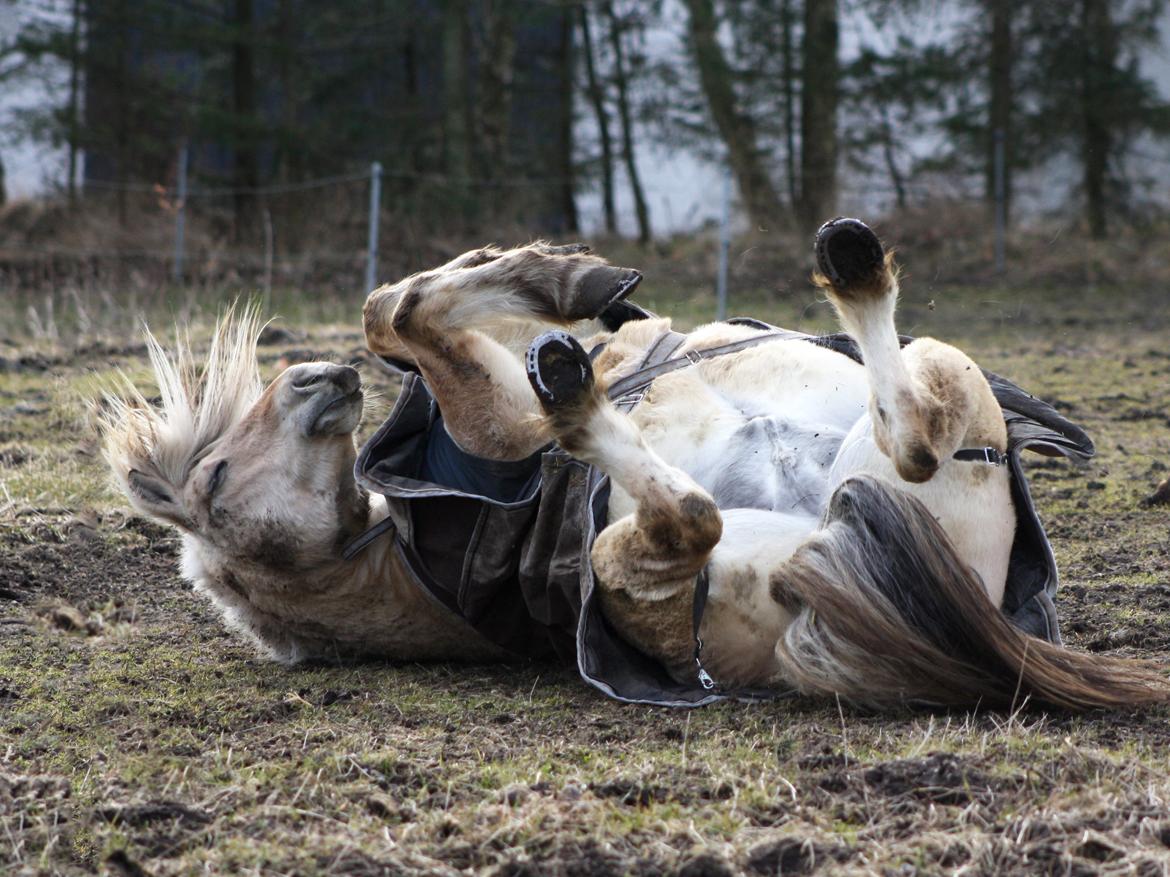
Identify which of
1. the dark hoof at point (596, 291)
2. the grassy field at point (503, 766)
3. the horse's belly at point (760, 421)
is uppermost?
the dark hoof at point (596, 291)

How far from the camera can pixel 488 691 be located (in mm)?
3258

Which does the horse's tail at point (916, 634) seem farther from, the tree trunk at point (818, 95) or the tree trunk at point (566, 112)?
the tree trunk at point (566, 112)

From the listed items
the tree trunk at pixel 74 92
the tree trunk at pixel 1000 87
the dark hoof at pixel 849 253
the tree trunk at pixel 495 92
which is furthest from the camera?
the tree trunk at pixel 495 92

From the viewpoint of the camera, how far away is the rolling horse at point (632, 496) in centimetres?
282

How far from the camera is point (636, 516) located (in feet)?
9.54

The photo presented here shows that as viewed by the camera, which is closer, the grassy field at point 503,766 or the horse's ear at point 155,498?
the grassy field at point 503,766

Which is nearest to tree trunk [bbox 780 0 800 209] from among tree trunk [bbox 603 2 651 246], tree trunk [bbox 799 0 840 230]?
tree trunk [bbox 799 0 840 230]

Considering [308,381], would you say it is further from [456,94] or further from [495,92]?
[456,94]

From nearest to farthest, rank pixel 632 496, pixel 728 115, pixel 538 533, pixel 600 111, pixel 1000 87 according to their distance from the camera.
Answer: pixel 632 496, pixel 538 533, pixel 1000 87, pixel 728 115, pixel 600 111

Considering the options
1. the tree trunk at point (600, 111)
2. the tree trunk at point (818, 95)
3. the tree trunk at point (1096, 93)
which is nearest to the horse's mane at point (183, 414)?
the tree trunk at point (818, 95)

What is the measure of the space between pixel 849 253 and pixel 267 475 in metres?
1.65

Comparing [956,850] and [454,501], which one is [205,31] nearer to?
[454,501]

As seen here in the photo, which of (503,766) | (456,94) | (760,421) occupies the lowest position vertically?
(503,766)

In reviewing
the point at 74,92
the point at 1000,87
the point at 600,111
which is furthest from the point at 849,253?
the point at 600,111
